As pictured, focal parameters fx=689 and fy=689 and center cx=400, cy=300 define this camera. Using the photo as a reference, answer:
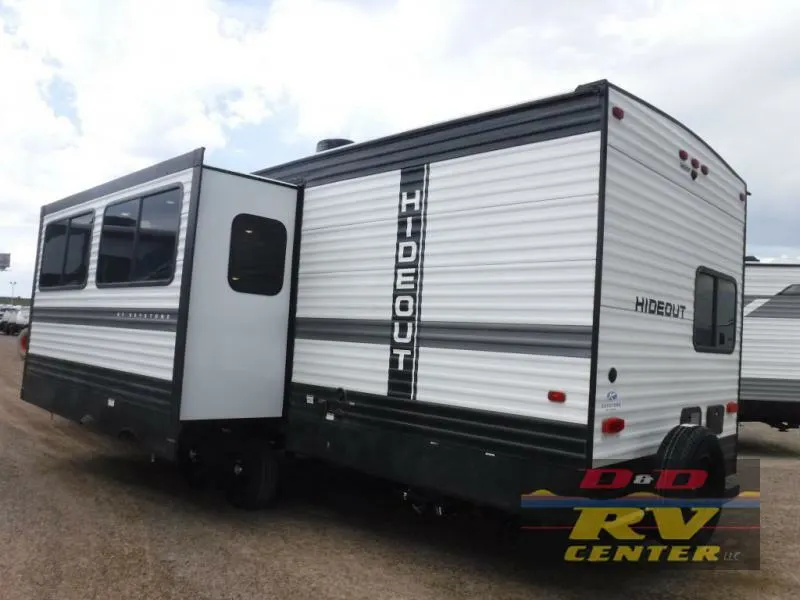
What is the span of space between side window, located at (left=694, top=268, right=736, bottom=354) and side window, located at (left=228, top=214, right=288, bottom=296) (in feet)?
11.2

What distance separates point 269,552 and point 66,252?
465 cm

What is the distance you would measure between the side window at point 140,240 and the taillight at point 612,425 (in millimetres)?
3626

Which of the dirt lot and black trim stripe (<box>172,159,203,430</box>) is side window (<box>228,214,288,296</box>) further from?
the dirt lot

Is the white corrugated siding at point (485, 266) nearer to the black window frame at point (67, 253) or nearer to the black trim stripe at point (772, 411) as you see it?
the black window frame at point (67, 253)

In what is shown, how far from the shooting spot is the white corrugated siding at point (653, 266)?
13.5ft

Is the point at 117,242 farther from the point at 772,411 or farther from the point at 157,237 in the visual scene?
the point at 772,411

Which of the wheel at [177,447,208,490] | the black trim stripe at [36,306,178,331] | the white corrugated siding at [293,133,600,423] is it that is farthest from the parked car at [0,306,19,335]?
the white corrugated siding at [293,133,600,423]

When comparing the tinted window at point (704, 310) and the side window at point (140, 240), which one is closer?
the tinted window at point (704, 310)

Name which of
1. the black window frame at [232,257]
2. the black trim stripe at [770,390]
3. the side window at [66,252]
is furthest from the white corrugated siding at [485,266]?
the black trim stripe at [770,390]

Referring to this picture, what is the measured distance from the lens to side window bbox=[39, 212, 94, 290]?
24.0ft

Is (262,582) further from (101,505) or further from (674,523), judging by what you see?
(674,523)

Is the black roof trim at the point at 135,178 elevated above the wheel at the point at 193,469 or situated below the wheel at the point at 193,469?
above

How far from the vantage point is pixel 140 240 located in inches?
247

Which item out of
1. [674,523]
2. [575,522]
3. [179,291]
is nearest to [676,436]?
[674,523]
